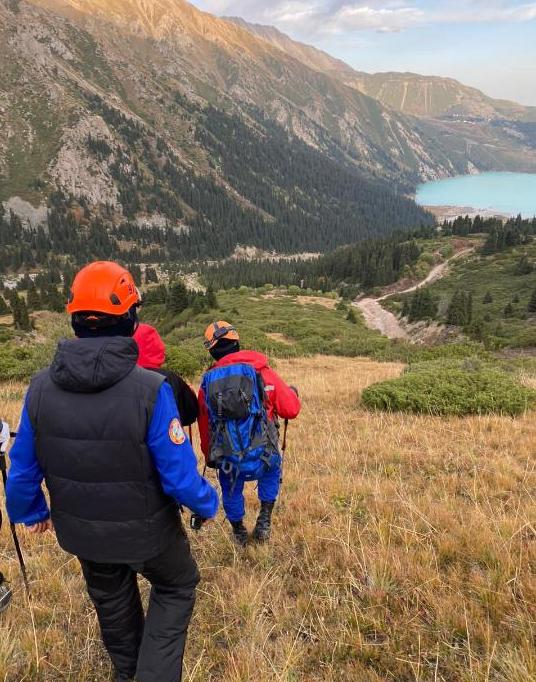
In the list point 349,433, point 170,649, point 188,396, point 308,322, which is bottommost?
point 308,322

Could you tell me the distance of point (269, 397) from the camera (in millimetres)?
4043

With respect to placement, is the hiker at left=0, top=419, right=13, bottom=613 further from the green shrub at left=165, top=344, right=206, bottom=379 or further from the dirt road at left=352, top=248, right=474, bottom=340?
the dirt road at left=352, top=248, right=474, bottom=340

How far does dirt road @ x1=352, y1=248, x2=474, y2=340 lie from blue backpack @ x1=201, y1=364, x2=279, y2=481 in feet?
167

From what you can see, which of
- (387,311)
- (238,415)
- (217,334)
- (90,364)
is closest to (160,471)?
(90,364)

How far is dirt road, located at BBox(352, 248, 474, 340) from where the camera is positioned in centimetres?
5697

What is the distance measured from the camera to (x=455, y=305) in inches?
1913

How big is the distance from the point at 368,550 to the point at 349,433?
14.1ft

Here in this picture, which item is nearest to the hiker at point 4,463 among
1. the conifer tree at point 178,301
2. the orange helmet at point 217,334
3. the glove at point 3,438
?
the glove at point 3,438

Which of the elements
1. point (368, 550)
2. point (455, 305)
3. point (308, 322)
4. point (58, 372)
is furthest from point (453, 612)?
point (455, 305)

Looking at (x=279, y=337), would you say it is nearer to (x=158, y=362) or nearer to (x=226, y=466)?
(x=226, y=466)

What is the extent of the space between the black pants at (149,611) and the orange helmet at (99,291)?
153 cm

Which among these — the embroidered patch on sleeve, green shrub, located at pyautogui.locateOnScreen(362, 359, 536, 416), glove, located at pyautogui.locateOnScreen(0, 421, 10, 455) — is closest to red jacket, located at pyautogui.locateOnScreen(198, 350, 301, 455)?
the embroidered patch on sleeve

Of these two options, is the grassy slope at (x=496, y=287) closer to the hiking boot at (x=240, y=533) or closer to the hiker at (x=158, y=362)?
the hiking boot at (x=240, y=533)

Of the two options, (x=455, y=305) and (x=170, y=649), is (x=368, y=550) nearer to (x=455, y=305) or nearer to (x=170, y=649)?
(x=170, y=649)
